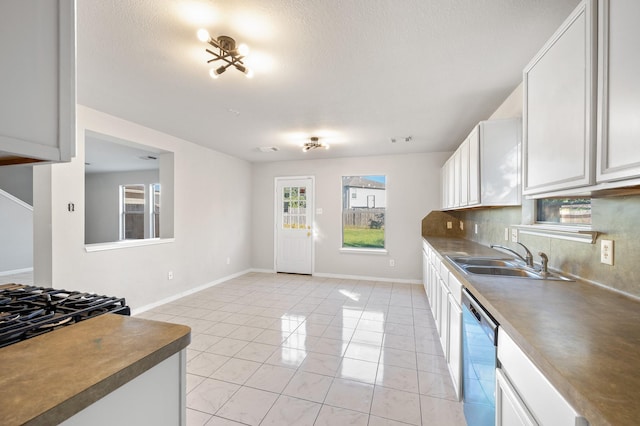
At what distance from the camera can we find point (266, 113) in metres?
3.13

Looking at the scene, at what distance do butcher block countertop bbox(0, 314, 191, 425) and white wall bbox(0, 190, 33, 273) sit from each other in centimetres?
729

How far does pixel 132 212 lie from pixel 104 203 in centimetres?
86

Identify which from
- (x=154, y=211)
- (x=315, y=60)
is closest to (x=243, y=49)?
(x=315, y=60)

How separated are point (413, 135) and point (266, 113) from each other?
2.17 m

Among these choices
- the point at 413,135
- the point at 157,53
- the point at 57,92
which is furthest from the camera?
the point at 413,135

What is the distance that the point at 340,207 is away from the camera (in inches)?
220

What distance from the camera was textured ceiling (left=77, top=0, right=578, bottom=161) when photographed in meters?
1.58

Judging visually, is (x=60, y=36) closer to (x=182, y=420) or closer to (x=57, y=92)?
(x=57, y=92)

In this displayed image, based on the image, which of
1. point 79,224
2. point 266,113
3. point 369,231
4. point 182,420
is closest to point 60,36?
point 182,420

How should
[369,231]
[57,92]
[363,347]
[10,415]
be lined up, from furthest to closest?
[369,231], [363,347], [57,92], [10,415]

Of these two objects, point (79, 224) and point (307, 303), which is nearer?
point (79, 224)

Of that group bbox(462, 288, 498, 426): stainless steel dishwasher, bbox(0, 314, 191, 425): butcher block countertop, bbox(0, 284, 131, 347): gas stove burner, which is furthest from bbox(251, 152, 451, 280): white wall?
bbox(0, 314, 191, 425): butcher block countertop

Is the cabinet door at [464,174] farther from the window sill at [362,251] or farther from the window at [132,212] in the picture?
the window at [132,212]

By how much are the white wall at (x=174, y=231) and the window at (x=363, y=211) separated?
2.20 m
